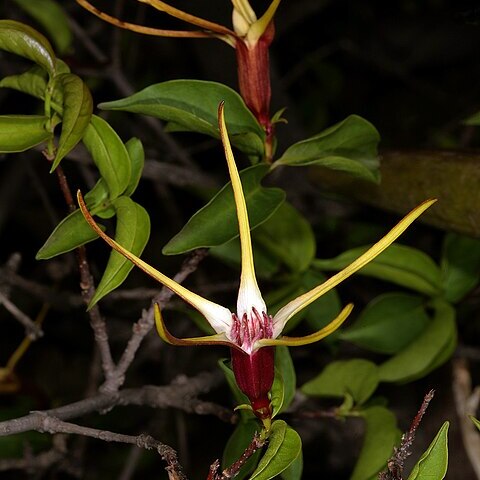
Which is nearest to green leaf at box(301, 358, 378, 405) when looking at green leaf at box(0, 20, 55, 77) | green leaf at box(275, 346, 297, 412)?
green leaf at box(275, 346, 297, 412)

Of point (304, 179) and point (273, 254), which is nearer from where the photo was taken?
point (273, 254)

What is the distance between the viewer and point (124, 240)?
32.0 inches

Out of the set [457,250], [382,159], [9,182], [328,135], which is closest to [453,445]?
[457,250]

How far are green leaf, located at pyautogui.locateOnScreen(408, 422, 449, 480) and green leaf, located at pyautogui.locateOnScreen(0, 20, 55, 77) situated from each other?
451mm

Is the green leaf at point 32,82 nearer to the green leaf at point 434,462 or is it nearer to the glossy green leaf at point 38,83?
the glossy green leaf at point 38,83

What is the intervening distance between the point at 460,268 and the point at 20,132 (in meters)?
0.59

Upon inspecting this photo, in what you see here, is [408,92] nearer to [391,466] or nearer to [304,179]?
[304,179]

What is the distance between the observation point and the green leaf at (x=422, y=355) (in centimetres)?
106

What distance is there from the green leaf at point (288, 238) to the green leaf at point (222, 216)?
241 millimetres

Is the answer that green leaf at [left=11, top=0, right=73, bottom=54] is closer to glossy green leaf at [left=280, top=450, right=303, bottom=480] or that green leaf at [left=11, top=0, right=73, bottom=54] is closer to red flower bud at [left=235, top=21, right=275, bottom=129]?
red flower bud at [left=235, top=21, right=275, bottom=129]

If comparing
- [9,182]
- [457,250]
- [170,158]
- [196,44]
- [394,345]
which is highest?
[196,44]

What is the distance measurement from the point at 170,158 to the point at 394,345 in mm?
585

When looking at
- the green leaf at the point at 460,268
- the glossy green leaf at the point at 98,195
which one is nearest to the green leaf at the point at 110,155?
the glossy green leaf at the point at 98,195

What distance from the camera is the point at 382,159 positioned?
3.75 ft
